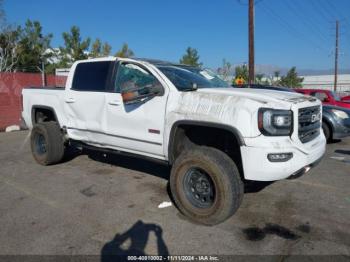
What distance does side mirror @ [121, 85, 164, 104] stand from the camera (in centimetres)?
428

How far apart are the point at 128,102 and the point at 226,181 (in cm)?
176

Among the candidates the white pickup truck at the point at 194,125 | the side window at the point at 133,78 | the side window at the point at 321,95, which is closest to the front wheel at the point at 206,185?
the white pickup truck at the point at 194,125

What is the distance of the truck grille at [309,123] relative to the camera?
374 cm

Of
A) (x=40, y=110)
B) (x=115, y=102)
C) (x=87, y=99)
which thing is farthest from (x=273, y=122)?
(x=40, y=110)

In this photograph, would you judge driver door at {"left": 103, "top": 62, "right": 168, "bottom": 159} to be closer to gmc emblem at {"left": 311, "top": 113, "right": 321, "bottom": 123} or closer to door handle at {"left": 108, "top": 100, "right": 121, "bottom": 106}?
door handle at {"left": 108, "top": 100, "right": 121, "bottom": 106}

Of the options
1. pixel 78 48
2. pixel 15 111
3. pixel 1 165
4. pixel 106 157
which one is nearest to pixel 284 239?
pixel 106 157

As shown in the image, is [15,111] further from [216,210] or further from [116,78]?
[216,210]

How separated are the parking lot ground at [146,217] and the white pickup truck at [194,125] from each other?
41 cm

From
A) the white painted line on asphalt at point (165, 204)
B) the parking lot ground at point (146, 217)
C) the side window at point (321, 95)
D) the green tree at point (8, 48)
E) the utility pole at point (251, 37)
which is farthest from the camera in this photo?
the green tree at point (8, 48)

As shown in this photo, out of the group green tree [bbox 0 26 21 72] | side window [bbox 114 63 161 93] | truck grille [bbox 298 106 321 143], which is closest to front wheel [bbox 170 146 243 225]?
truck grille [bbox 298 106 321 143]

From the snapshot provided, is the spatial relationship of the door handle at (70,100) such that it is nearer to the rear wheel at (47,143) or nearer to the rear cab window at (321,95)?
the rear wheel at (47,143)

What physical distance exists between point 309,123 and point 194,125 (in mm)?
1357

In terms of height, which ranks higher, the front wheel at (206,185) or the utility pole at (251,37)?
the utility pole at (251,37)

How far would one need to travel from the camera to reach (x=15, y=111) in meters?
11.9
